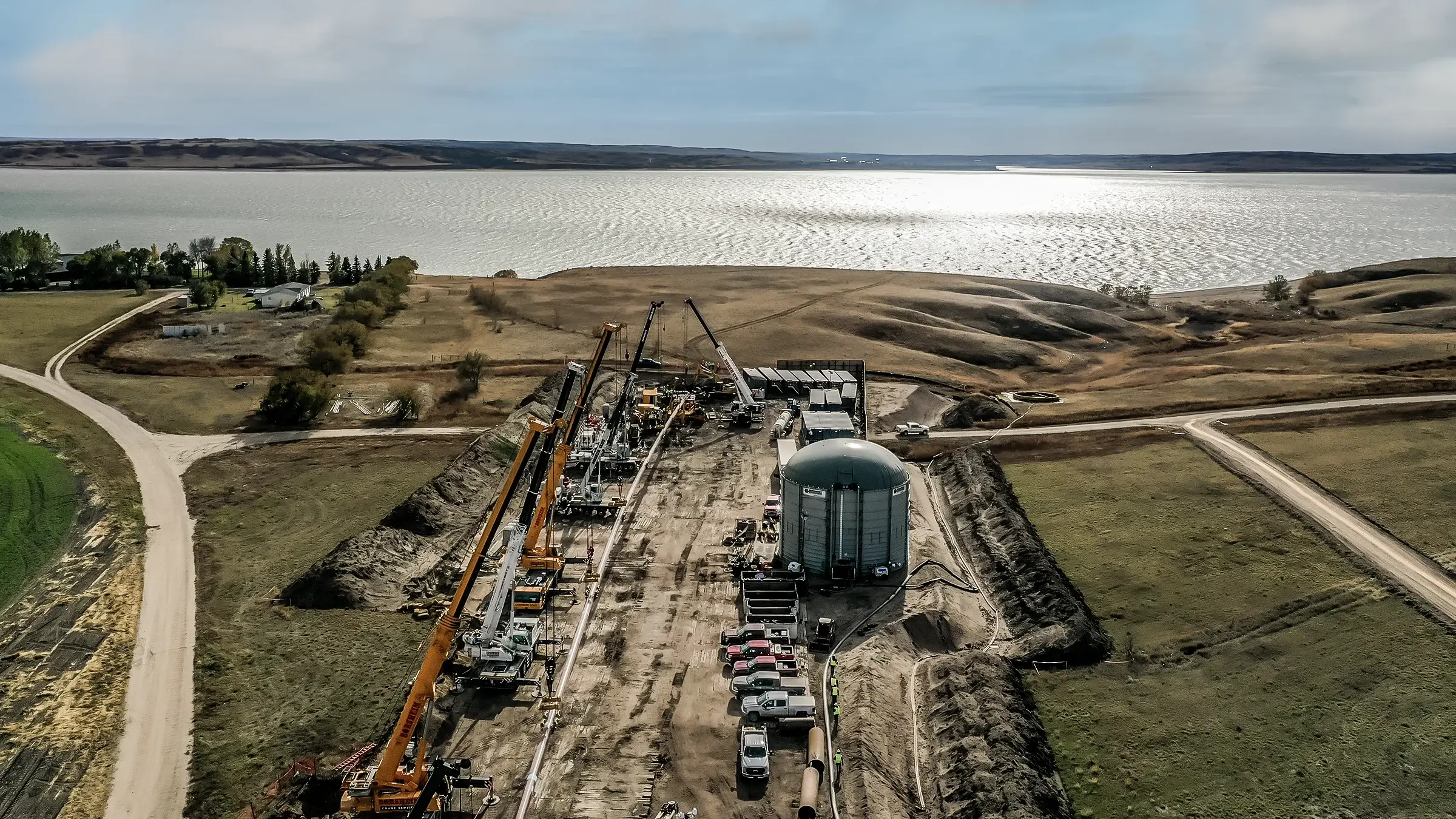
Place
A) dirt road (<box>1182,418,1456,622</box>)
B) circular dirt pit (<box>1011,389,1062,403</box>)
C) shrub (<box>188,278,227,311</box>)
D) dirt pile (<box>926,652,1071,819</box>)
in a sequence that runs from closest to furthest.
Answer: dirt pile (<box>926,652,1071,819</box>) → dirt road (<box>1182,418,1456,622</box>) → circular dirt pit (<box>1011,389,1062,403</box>) → shrub (<box>188,278,227,311</box>)

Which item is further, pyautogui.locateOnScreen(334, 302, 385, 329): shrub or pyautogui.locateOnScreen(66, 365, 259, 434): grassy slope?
pyautogui.locateOnScreen(334, 302, 385, 329): shrub

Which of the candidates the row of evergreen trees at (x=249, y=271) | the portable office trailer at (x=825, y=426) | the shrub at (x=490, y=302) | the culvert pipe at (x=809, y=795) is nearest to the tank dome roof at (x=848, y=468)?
the portable office trailer at (x=825, y=426)

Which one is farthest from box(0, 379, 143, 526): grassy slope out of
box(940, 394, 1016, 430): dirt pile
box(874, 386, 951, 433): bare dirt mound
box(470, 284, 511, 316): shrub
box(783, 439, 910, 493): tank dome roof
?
box(940, 394, 1016, 430): dirt pile

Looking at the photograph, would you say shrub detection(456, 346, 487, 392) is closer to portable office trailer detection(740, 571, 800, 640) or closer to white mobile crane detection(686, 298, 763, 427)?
white mobile crane detection(686, 298, 763, 427)

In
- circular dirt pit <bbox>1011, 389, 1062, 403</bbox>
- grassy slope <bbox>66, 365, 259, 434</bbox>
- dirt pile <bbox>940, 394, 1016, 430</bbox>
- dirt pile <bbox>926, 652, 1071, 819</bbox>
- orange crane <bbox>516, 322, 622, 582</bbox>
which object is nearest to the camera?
dirt pile <bbox>926, 652, 1071, 819</bbox>

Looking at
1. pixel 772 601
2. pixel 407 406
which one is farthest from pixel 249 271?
pixel 772 601

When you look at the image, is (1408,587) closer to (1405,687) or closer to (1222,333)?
(1405,687)
